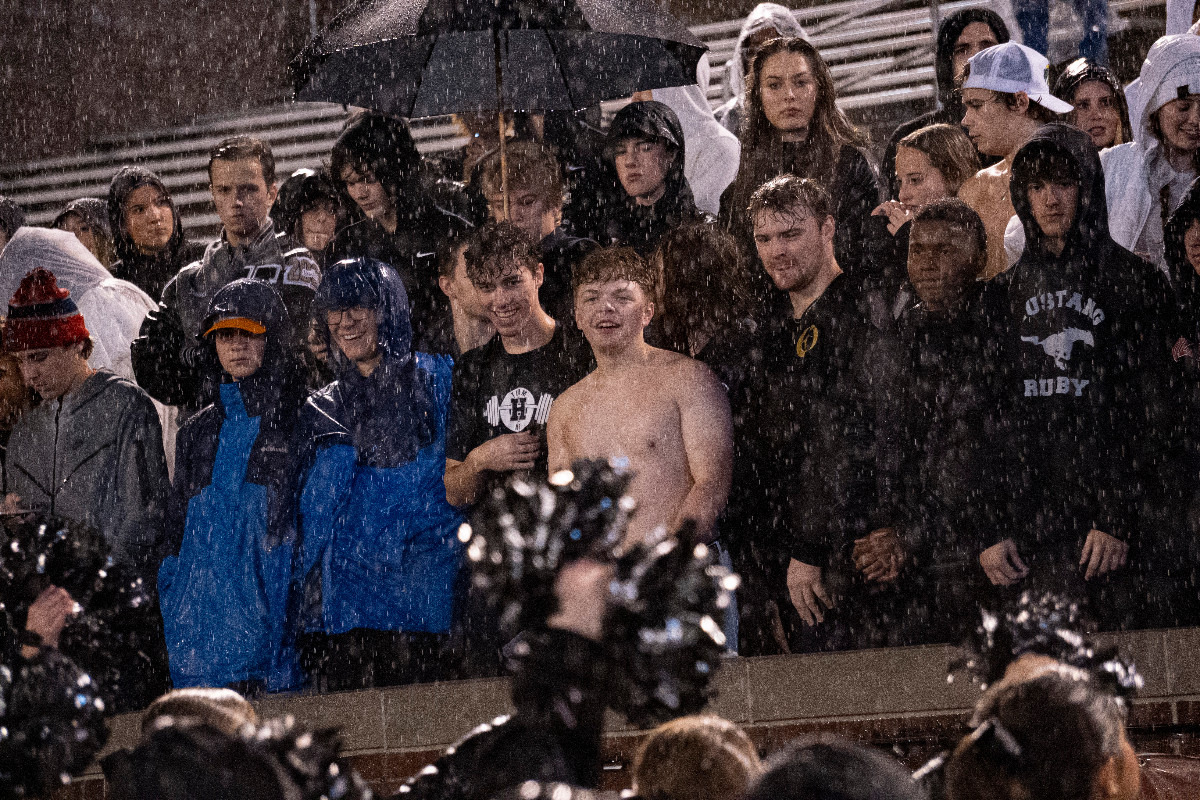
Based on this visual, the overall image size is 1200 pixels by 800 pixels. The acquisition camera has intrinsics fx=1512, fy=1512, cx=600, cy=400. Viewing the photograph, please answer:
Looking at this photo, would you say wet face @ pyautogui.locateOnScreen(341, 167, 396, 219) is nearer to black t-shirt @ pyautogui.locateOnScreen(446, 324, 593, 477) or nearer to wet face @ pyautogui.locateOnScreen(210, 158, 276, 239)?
wet face @ pyautogui.locateOnScreen(210, 158, 276, 239)

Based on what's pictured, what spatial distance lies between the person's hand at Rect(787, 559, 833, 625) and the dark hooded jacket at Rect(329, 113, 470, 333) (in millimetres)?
2049

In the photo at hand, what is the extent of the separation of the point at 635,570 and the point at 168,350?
14.6 ft

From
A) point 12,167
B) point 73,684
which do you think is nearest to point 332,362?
point 73,684

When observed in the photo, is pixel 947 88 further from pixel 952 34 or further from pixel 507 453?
pixel 507 453

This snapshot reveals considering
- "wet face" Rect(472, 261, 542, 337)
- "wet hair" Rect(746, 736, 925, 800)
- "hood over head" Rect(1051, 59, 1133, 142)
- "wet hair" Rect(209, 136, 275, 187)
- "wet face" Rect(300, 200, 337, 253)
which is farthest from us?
→ "wet face" Rect(300, 200, 337, 253)

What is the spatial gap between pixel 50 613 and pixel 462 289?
3005 millimetres

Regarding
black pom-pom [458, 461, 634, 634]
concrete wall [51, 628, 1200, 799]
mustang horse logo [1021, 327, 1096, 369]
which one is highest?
mustang horse logo [1021, 327, 1096, 369]

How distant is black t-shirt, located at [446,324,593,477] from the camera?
542 centimetres

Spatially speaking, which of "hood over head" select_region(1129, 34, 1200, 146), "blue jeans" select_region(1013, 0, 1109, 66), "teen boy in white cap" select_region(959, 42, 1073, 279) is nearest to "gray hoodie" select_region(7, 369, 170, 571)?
"teen boy in white cap" select_region(959, 42, 1073, 279)

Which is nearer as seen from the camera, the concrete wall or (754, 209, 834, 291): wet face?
the concrete wall

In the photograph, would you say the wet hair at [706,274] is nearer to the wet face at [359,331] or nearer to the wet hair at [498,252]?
the wet hair at [498,252]

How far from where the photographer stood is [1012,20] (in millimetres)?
7941

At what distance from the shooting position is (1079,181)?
512 cm

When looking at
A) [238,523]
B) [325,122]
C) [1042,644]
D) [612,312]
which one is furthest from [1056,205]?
[325,122]
